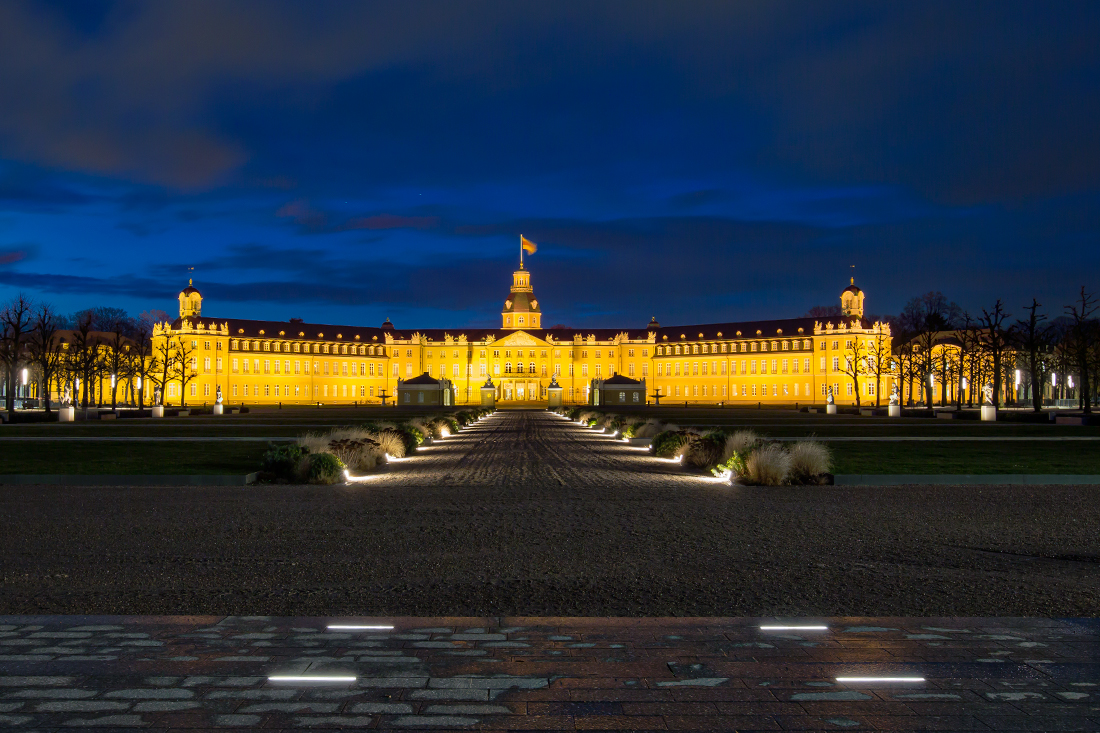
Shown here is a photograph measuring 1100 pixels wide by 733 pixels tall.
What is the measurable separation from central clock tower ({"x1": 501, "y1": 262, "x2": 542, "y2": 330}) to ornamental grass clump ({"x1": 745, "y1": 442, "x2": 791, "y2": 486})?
14649 centimetres

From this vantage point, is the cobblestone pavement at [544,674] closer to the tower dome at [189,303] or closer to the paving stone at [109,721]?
the paving stone at [109,721]

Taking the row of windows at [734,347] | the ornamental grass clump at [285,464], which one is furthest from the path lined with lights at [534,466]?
the row of windows at [734,347]

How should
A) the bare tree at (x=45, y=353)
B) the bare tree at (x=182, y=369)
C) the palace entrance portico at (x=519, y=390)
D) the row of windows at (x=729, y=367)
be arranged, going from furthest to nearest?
the palace entrance portico at (x=519, y=390) → the row of windows at (x=729, y=367) → the bare tree at (x=182, y=369) → the bare tree at (x=45, y=353)

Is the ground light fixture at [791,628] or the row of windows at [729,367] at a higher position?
the row of windows at [729,367]

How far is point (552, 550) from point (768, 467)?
28.2ft

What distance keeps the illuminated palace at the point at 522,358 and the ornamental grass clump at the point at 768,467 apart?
372 ft

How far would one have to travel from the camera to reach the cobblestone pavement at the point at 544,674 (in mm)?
4418

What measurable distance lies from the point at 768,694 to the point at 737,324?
149 metres

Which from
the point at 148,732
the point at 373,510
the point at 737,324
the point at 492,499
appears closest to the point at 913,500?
the point at 492,499

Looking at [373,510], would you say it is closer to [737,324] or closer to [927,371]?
[927,371]

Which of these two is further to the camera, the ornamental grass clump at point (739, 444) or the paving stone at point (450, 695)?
the ornamental grass clump at point (739, 444)

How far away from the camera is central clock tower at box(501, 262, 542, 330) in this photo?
165m

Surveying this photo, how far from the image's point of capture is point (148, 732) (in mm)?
4227

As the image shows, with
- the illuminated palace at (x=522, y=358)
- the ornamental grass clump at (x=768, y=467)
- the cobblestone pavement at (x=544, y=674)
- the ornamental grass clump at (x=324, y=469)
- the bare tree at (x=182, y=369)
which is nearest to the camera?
the cobblestone pavement at (x=544, y=674)
